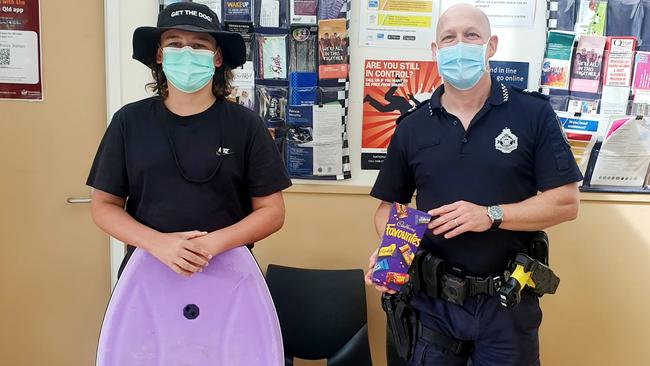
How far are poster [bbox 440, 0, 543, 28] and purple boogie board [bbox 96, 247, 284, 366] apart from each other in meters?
1.47

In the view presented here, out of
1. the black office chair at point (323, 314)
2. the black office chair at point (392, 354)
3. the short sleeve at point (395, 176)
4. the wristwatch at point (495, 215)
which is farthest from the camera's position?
the black office chair at point (323, 314)

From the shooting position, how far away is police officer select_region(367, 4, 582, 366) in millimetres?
1362

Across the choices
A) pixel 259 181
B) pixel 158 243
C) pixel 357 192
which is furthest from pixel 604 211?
pixel 158 243

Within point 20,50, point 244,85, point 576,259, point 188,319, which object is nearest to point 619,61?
point 576,259

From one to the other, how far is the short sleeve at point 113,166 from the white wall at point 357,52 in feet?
2.62

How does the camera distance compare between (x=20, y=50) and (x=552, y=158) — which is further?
(x=20, y=50)

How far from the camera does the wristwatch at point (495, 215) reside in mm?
1322

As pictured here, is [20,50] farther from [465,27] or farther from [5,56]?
[465,27]

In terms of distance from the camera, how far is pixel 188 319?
1.23 meters

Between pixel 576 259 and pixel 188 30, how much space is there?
1.89 metres

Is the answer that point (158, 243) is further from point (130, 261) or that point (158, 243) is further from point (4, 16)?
point (4, 16)

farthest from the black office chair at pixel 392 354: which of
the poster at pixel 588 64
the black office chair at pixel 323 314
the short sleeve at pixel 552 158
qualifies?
the poster at pixel 588 64

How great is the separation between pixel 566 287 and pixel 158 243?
1831 millimetres

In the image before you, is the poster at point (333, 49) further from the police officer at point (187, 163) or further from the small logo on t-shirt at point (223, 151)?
the small logo on t-shirt at point (223, 151)
